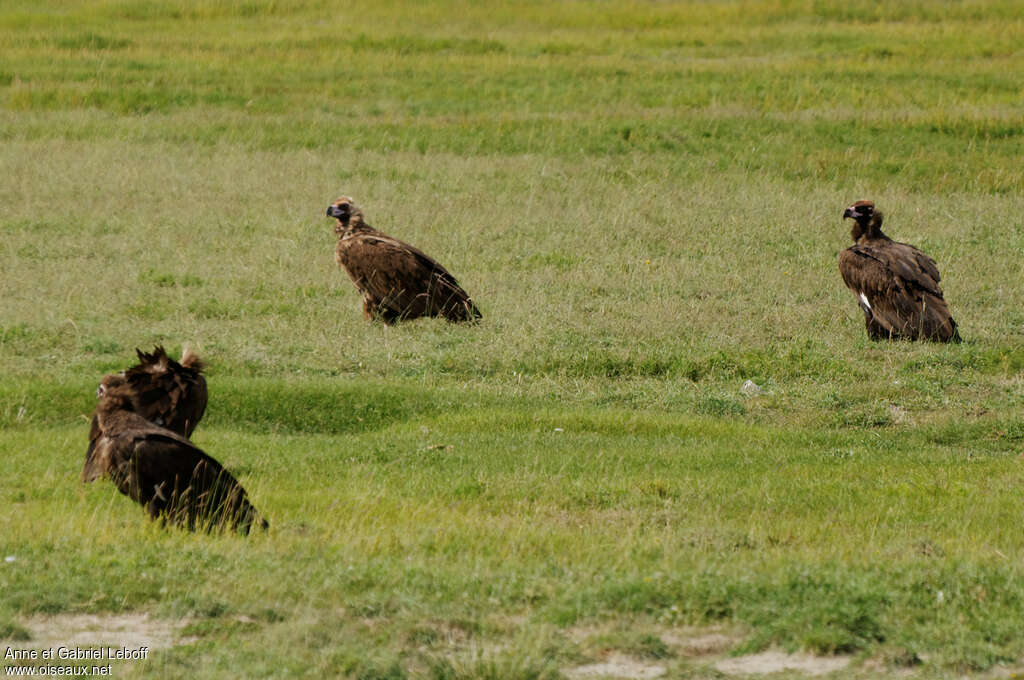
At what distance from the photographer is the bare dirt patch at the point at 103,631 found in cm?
633

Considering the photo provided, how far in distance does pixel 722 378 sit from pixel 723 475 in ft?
11.3

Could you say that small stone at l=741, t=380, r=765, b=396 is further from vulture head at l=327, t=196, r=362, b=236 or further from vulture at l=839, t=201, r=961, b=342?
vulture head at l=327, t=196, r=362, b=236

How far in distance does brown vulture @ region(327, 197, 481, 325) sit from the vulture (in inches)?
168

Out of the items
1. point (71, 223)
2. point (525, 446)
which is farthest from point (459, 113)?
point (525, 446)

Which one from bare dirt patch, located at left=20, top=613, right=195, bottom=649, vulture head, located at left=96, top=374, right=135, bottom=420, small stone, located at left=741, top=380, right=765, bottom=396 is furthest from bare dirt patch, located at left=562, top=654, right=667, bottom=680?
small stone, located at left=741, top=380, right=765, bottom=396

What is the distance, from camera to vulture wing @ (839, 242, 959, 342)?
14.7 m

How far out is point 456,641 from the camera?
6.39 metres

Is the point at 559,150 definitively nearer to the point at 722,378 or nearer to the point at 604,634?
the point at 722,378

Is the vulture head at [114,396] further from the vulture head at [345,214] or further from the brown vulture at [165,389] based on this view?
the vulture head at [345,214]

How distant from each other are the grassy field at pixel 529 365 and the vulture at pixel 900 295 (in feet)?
0.76

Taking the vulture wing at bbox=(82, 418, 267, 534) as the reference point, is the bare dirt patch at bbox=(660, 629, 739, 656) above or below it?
below

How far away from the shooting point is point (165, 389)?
364 inches

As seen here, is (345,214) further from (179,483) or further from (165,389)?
(179,483)

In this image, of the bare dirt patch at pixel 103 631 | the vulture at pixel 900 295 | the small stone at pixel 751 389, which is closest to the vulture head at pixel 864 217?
the vulture at pixel 900 295
